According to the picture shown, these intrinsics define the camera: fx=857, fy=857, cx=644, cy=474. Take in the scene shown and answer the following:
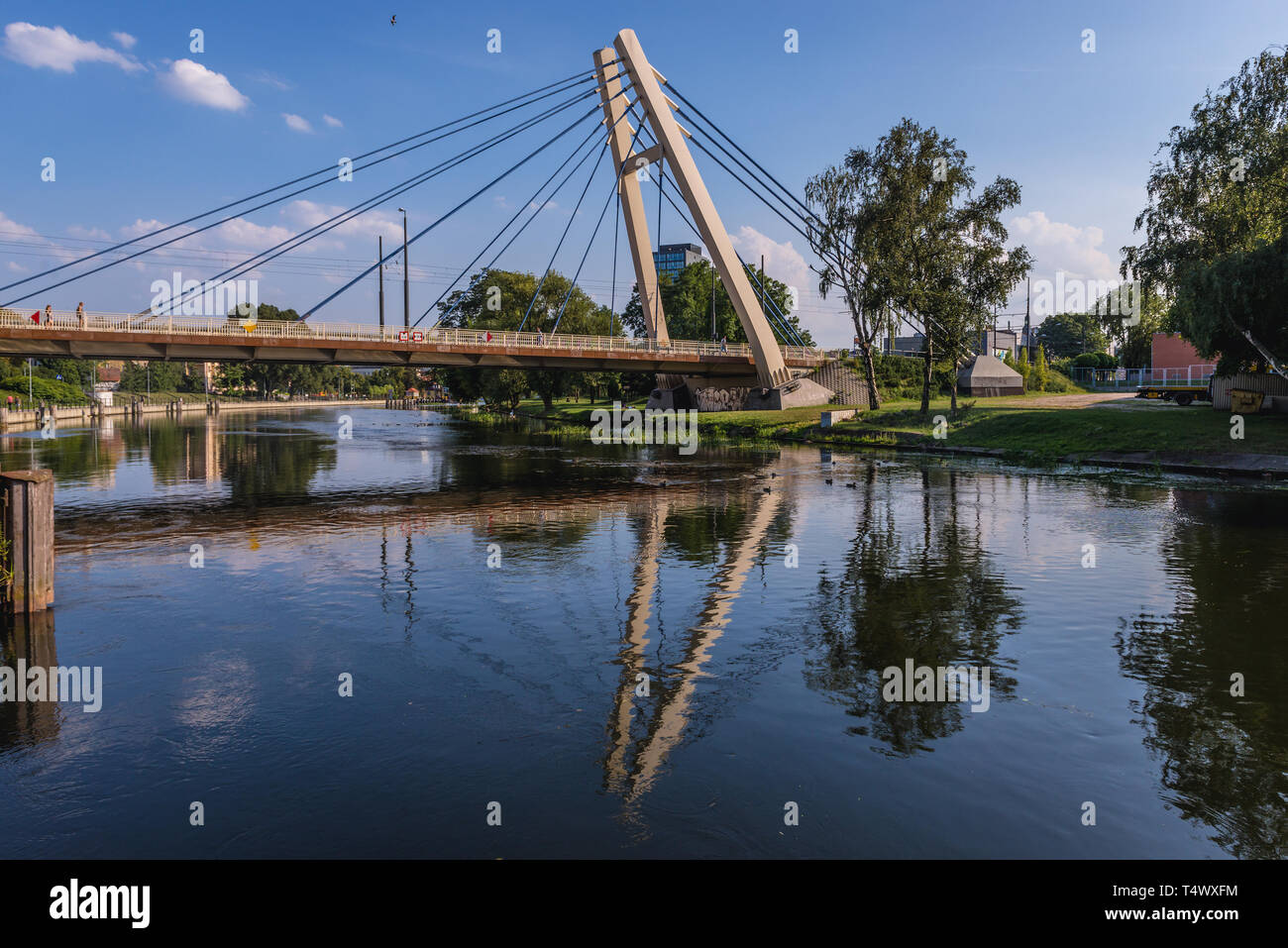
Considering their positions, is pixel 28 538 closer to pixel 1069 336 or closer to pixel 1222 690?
pixel 1222 690

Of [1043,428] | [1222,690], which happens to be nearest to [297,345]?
[1043,428]

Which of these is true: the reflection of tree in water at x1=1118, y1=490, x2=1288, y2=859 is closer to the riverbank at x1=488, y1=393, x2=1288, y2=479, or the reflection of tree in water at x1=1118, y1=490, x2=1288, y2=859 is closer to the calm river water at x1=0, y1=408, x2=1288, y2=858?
the calm river water at x1=0, y1=408, x2=1288, y2=858

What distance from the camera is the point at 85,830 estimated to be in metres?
6.62

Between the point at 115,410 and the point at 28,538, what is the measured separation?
112156 millimetres

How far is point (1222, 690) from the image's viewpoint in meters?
9.69

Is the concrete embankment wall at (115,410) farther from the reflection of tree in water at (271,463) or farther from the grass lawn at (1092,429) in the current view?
the grass lawn at (1092,429)

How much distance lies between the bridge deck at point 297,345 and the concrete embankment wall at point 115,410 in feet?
123

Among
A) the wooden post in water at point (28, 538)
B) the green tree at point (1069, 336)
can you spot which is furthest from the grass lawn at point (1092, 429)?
the green tree at point (1069, 336)

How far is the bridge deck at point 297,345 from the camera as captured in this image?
39.5m
